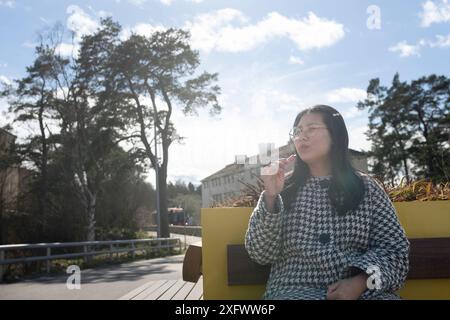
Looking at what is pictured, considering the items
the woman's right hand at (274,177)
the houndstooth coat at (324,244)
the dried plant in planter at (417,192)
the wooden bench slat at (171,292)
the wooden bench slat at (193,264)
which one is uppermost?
the woman's right hand at (274,177)

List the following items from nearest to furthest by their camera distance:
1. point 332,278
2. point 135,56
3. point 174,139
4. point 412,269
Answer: point 332,278, point 412,269, point 135,56, point 174,139

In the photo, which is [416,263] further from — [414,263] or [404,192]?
[404,192]

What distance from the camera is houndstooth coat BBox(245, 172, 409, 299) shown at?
1.76 m

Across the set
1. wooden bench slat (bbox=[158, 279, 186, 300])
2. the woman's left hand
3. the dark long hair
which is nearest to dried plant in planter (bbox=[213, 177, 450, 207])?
the dark long hair

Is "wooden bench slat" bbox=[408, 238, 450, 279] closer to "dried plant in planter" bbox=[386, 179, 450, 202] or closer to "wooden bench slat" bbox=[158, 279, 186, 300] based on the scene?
"dried plant in planter" bbox=[386, 179, 450, 202]

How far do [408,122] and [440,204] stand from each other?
106 feet

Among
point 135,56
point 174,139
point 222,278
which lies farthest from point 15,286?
point 174,139

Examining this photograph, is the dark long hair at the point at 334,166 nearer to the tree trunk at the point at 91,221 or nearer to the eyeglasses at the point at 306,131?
the eyeglasses at the point at 306,131

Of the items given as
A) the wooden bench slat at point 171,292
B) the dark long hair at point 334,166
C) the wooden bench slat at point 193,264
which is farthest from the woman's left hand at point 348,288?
the wooden bench slat at point 171,292

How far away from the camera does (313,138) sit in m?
2.03

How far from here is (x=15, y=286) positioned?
28.1ft

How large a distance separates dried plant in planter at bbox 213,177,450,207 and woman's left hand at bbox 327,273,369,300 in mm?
937

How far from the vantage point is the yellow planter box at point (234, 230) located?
2463 millimetres

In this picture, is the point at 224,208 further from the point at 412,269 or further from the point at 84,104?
the point at 84,104
